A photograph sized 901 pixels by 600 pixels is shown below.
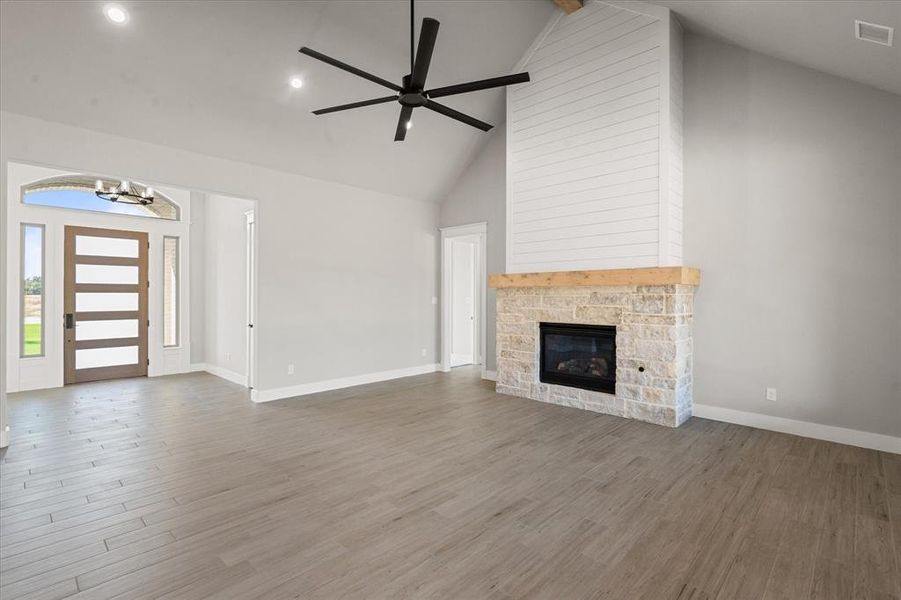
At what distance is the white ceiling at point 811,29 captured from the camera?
280 cm

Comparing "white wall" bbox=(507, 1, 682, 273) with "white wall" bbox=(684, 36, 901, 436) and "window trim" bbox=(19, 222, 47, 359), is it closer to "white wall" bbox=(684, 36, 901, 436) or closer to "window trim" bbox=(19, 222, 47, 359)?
"white wall" bbox=(684, 36, 901, 436)

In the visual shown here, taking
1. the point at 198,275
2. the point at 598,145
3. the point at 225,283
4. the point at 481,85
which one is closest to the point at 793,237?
the point at 598,145

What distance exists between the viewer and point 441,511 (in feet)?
8.81

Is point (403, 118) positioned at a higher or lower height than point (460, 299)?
higher

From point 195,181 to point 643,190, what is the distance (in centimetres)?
494

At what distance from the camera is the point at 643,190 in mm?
4578

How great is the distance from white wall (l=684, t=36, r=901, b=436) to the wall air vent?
3.61 feet

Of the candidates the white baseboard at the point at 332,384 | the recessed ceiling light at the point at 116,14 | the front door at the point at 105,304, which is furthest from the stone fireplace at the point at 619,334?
the front door at the point at 105,304

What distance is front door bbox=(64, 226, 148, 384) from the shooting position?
6.50m

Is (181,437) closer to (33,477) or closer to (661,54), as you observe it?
(33,477)

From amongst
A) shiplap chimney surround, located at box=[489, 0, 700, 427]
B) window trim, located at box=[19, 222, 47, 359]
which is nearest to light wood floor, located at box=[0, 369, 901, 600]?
shiplap chimney surround, located at box=[489, 0, 700, 427]

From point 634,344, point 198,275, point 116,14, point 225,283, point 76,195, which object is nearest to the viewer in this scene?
point 116,14

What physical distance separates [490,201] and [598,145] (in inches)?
87.9

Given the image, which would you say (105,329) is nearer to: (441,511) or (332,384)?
(332,384)
